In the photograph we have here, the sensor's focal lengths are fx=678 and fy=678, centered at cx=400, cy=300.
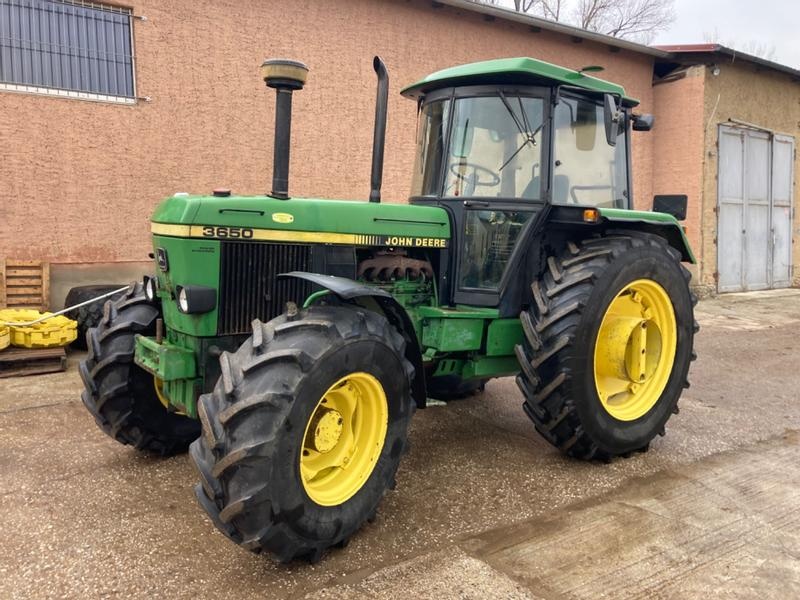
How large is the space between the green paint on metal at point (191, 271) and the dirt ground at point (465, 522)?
956 mm

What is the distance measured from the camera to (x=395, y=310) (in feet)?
11.5

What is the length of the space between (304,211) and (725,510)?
2.77 metres

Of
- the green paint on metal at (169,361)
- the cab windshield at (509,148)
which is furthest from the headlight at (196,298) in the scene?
the cab windshield at (509,148)

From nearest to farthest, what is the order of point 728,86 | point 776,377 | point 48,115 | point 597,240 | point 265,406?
1. point 265,406
2. point 597,240
3. point 776,377
4. point 48,115
5. point 728,86

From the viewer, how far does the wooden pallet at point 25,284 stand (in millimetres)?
7297

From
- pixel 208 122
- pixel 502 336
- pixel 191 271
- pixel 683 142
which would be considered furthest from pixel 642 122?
pixel 683 142

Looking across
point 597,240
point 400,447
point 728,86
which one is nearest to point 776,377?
point 597,240

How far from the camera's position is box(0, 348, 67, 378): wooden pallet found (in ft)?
20.5

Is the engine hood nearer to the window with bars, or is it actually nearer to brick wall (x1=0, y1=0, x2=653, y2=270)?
brick wall (x1=0, y1=0, x2=653, y2=270)

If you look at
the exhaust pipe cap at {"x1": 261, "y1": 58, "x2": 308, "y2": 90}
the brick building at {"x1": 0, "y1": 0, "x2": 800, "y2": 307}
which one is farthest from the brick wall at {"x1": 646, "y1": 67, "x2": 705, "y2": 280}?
the exhaust pipe cap at {"x1": 261, "y1": 58, "x2": 308, "y2": 90}

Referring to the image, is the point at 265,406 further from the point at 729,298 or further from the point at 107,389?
the point at 729,298

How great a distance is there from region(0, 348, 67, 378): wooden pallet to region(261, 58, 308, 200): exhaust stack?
13.1ft

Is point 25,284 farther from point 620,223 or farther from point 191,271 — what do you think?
point 620,223

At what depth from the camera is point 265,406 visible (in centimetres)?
275
